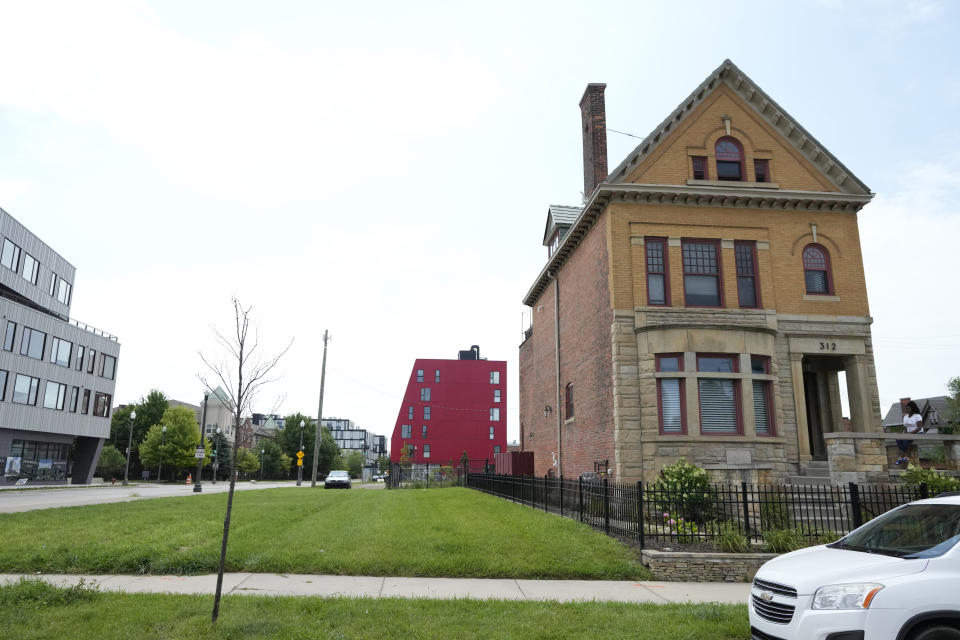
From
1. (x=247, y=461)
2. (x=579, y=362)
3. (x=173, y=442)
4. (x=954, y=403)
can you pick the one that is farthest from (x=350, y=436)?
(x=579, y=362)

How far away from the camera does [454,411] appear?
79688 millimetres

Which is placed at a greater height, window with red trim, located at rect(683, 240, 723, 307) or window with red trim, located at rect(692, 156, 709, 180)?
window with red trim, located at rect(692, 156, 709, 180)

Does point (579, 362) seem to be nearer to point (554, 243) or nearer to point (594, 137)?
point (554, 243)

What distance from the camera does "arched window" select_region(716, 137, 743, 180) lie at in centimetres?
2089

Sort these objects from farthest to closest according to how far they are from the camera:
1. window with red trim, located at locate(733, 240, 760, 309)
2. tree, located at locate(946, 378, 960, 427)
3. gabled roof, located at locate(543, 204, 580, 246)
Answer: tree, located at locate(946, 378, 960, 427)
gabled roof, located at locate(543, 204, 580, 246)
window with red trim, located at locate(733, 240, 760, 309)

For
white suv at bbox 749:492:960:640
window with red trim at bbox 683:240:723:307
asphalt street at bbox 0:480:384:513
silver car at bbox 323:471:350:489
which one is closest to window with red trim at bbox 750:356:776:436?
window with red trim at bbox 683:240:723:307

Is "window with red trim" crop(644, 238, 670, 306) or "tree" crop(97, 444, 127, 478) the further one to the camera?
"tree" crop(97, 444, 127, 478)

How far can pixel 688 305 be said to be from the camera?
1947 centimetres

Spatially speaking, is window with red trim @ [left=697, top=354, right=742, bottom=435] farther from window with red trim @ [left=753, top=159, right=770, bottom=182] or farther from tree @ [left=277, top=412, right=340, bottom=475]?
tree @ [left=277, top=412, right=340, bottom=475]

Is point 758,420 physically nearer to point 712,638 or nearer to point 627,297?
point 627,297

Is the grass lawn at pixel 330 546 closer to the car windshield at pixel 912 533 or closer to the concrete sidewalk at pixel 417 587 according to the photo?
the concrete sidewalk at pixel 417 587

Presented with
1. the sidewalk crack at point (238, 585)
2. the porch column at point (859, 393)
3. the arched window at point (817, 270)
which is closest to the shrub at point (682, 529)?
the sidewalk crack at point (238, 585)

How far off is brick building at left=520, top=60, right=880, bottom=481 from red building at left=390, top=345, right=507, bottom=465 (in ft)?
186

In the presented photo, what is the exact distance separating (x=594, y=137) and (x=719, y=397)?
34.0 feet
